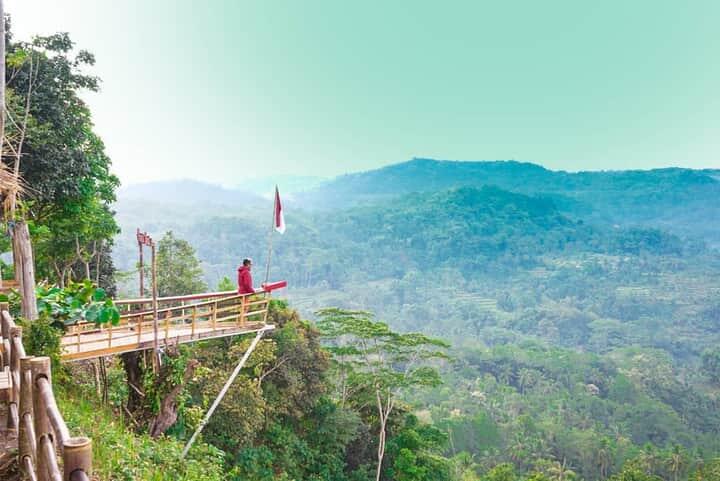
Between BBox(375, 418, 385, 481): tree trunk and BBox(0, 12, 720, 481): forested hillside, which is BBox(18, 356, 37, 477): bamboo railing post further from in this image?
BBox(375, 418, 385, 481): tree trunk

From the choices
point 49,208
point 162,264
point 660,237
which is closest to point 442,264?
point 660,237

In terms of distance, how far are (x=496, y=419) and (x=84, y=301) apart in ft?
154

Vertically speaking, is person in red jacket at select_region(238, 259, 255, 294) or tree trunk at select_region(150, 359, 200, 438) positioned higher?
person in red jacket at select_region(238, 259, 255, 294)

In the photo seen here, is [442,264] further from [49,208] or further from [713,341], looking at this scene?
[49,208]

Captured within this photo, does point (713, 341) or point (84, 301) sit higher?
point (84, 301)

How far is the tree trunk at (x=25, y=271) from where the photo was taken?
748 cm

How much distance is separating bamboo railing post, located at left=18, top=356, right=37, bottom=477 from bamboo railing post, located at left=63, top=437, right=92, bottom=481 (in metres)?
1.05

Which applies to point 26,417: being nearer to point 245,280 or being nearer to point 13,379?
point 13,379

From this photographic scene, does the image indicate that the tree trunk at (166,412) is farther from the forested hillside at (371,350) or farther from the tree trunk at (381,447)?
the tree trunk at (381,447)

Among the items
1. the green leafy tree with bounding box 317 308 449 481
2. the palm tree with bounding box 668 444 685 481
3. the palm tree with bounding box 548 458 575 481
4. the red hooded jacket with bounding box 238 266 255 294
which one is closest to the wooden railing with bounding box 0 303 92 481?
the red hooded jacket with bounding box 238 266 255 294

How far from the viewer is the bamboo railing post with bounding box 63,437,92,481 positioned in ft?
7.28

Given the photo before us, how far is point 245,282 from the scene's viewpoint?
8328 mm

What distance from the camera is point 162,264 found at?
21578mm

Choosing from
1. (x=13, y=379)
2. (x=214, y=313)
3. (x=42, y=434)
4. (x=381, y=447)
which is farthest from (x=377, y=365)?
(x=42, y=434)
